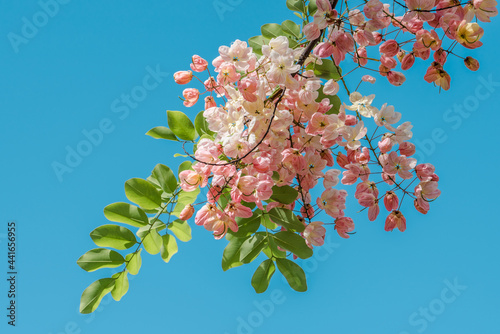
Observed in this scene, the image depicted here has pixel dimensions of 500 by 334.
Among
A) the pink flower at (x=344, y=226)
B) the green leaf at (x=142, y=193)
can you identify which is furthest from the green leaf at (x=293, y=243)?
the green leaf at (x=142, y=193)

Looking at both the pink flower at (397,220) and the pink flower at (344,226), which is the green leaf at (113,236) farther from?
the pink flower at (397,220)

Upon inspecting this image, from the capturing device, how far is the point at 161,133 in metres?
1.55

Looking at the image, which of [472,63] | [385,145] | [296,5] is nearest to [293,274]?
[385,145]

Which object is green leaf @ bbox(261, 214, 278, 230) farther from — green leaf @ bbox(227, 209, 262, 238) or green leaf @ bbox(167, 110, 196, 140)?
green leaf @ bbox(167, 110, 196, 140)

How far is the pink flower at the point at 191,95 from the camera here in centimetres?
149

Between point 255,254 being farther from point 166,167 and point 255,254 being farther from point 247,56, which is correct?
point 247,56

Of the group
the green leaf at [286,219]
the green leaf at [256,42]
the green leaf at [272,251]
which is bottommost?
the green leaf at [272,251]

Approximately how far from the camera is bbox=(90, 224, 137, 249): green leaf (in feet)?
4.54

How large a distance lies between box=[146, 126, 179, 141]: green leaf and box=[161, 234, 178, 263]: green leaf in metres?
0.34

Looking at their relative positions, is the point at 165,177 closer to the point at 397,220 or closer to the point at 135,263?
the point at 135,263

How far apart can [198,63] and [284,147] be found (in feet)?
1.33

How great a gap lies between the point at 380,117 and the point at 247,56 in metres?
0.43

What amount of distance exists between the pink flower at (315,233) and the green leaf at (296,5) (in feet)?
2.47

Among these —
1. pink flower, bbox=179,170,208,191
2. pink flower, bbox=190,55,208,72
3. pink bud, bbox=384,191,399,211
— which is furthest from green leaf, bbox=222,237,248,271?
pink flower, bbox=190,55,208,72
